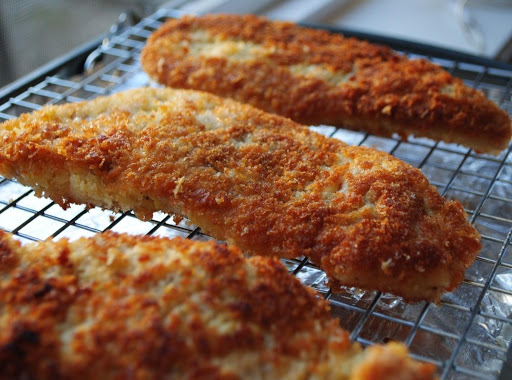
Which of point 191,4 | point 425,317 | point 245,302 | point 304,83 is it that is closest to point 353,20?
point 191,4

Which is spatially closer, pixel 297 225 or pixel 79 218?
pixel 297 225

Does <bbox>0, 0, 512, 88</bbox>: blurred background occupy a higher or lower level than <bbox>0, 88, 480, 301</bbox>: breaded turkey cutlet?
lower

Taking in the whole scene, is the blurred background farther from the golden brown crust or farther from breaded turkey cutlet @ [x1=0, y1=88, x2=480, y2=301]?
the golden brown crust

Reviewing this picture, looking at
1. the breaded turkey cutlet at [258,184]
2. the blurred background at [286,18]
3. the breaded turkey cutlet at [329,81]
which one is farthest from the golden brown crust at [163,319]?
the blurred background at [286,18]

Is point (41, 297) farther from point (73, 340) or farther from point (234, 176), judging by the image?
point (234, 176)

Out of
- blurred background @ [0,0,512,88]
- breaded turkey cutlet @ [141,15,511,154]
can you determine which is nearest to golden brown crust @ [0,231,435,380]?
breaded turkey cutlet @ [141,15,511,154]
